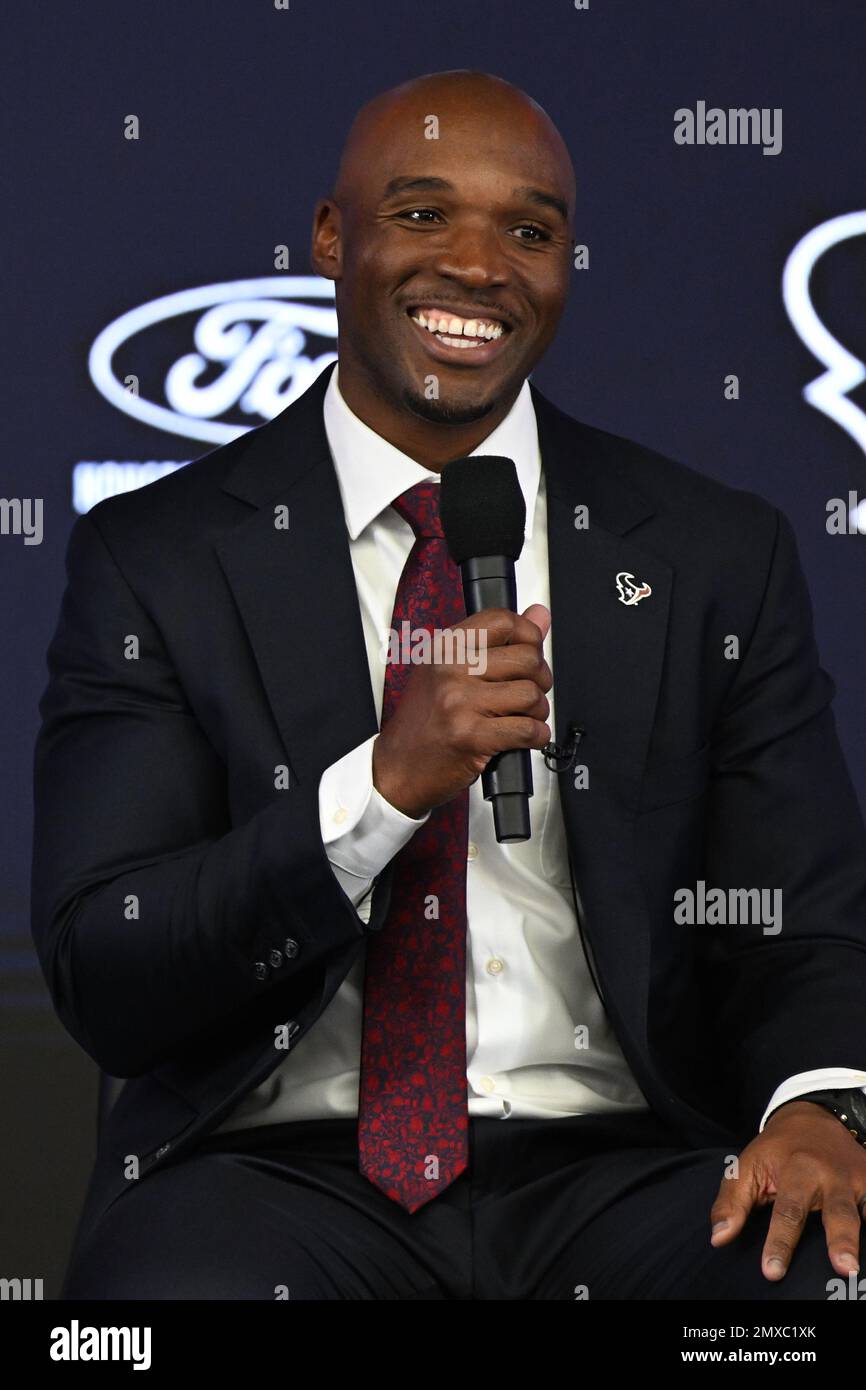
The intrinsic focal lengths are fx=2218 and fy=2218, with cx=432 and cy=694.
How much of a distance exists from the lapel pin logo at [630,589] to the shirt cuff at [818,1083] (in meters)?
0.53

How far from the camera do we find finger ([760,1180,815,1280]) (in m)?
1.83

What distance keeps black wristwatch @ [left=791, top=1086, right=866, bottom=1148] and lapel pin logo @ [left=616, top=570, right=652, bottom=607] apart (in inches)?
21.8

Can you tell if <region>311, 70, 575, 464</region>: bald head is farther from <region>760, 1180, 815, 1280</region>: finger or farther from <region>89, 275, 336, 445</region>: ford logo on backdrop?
<region>89, 275, 336, 445</region>: ford logo on backdrop

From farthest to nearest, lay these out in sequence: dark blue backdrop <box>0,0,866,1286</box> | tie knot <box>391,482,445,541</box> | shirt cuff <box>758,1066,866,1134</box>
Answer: dark blue backdrop <box>0,0,866,1286</box>, tie knot <box>391,482,445,541</box>, shirt cuff <box>758,1066,866,1134</box>

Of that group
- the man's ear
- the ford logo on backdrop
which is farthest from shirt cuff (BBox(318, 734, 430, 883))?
the ford logo on backdrop

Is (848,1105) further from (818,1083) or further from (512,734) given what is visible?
(512,734)

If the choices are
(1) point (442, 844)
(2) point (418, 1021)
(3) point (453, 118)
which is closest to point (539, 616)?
(1) point (442, 844)

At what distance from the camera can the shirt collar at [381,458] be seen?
7.65ft

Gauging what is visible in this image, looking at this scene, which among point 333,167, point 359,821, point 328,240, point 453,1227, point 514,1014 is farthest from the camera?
point 333,167

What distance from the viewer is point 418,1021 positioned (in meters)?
2.12

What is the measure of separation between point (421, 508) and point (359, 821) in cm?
46
